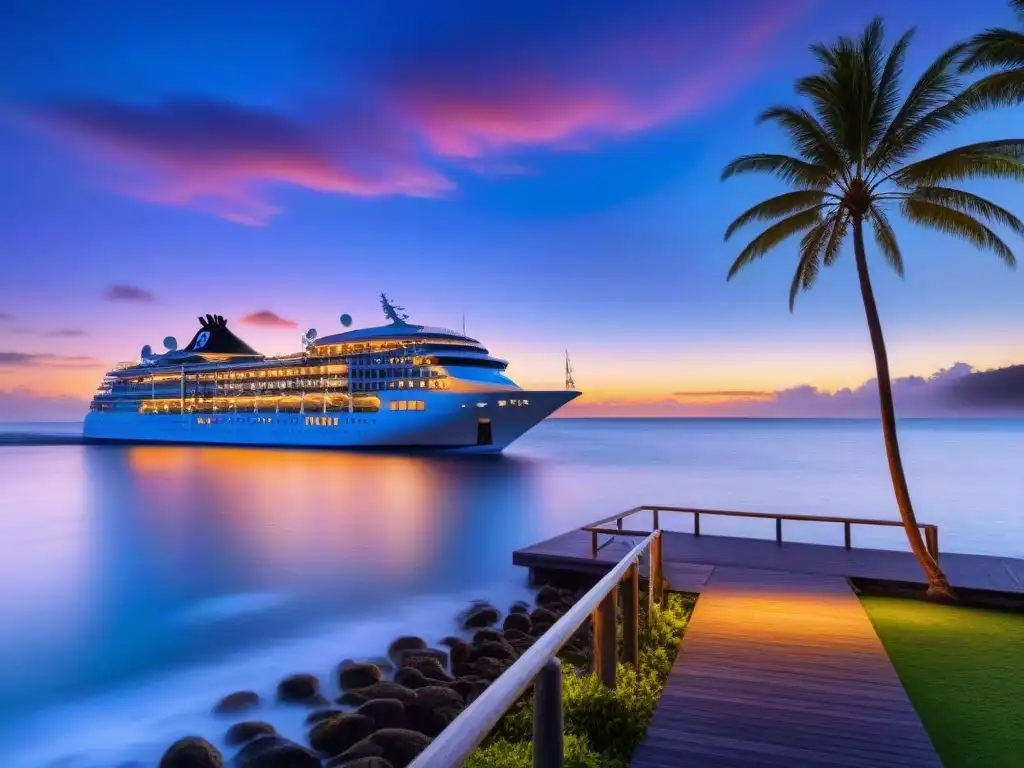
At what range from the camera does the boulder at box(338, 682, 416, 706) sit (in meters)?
7.48

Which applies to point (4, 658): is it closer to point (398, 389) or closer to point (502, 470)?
point (502, 470)

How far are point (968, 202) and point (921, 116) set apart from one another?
1.39 m

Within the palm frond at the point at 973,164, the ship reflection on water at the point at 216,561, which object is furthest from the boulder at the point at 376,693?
the palm frond at the point at 973,164

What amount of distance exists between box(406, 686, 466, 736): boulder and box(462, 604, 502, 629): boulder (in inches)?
138

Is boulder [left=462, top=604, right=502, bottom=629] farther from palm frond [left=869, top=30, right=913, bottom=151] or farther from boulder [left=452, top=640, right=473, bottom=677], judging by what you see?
palm frond [left=869, top=30, right=913, bottom=151]

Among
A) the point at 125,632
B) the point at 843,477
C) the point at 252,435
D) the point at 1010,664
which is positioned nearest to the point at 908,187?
the point at 1010,664

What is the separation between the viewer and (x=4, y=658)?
34.4 feet

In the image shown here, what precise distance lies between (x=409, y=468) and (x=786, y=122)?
36120 millimetres

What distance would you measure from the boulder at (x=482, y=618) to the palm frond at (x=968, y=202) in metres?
9.42

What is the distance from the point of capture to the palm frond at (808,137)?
364 inches

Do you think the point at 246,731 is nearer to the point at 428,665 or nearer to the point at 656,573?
the point at 428,665

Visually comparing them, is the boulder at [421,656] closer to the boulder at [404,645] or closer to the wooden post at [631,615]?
the boulder at [404,645]

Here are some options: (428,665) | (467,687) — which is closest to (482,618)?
(428,665)

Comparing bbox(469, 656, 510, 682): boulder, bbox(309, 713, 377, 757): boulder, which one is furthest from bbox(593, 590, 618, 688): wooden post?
bbox(469, 656, 510, 682): boulder
